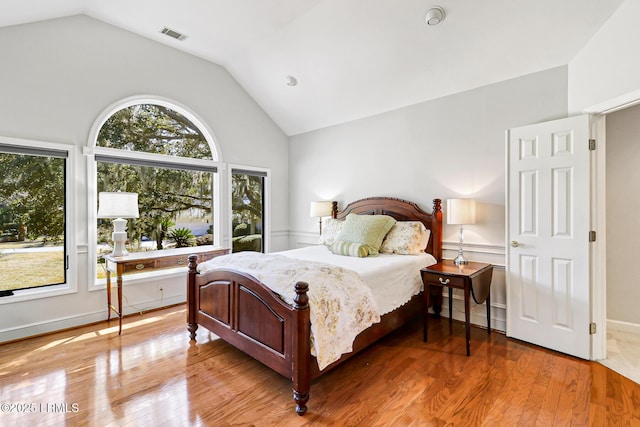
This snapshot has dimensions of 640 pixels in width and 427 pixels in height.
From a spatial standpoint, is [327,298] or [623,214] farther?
Answer: [623,214]

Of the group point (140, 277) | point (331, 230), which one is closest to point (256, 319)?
point (331, 230)

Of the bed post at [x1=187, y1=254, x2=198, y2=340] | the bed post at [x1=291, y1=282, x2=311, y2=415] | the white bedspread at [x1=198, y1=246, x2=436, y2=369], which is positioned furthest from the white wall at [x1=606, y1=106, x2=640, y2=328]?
the bed post at [x1=187, y1=254, x2=198, y2=340]

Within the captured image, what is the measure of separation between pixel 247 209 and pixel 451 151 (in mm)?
3034

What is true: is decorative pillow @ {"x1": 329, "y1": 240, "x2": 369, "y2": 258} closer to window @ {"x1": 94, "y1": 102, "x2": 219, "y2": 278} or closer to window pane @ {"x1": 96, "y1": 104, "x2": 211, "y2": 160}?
window @ {"x1": 94, "y1": 102, "x2": 219, "y2": 278}

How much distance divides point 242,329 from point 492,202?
2.71 m

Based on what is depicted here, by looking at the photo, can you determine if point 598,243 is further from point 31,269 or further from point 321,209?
point 31,269

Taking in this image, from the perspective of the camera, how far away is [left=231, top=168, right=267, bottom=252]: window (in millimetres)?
4668

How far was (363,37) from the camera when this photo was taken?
3.24 metres

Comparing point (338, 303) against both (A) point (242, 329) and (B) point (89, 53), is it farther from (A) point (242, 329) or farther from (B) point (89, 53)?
(B) point (89, 53)

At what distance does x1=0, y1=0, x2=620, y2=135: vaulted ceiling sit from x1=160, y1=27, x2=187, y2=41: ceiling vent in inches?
2.7

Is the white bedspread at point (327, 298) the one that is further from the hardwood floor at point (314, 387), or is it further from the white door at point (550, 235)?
the white door at point (550, 235)

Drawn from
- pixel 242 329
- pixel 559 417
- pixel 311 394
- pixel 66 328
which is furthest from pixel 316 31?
pixel 66 328

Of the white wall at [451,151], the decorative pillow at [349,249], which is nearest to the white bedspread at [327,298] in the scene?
the decorative pillow at [349,249]

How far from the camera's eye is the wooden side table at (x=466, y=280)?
2.64 meters
